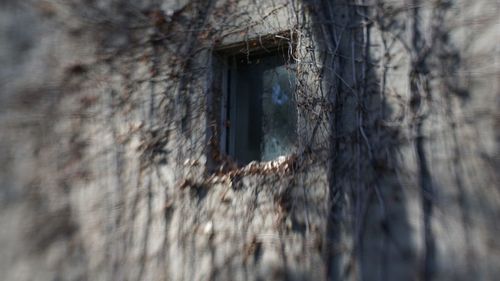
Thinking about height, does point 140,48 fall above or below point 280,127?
above

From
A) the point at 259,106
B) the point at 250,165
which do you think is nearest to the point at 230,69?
the point at 259,106

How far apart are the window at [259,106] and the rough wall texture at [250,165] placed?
0.16 meters

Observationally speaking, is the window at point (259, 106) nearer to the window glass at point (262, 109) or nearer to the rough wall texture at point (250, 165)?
the window glass at point (262, 109)

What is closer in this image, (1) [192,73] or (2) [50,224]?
(1) [192,73]

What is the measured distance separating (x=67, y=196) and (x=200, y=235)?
134cm

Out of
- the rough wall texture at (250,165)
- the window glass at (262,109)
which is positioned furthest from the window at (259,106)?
the rough wall texture at (250,165)

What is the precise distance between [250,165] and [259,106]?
52 centimetres

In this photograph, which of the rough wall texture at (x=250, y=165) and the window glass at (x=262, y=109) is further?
the window glass at (x=262, y=109)

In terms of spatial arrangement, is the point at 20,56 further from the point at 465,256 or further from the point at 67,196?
the point at 465,256

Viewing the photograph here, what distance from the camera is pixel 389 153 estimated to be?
3.30 m

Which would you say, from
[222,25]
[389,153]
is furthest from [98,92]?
[389,153]

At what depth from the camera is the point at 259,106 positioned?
4.09m

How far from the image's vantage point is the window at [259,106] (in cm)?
390

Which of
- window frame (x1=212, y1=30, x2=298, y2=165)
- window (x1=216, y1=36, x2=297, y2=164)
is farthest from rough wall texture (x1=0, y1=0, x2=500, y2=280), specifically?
window (x1=216, y1=36, x2=297, y2=164)
